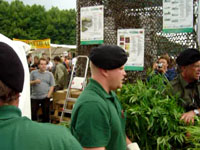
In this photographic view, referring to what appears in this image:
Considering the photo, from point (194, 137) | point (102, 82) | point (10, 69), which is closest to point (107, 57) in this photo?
point (102, 82)

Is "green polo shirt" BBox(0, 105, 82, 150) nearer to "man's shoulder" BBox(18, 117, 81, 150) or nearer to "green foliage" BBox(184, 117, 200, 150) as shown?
"man's shoulder" BBox(18, 117, 81, 150)

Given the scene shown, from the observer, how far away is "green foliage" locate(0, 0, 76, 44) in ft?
109

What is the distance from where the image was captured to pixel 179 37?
10.4 ft

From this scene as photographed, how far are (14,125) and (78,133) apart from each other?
0.54 meters

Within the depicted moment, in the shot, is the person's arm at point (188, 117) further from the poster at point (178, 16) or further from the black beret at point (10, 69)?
the black beret at point (10, 69)

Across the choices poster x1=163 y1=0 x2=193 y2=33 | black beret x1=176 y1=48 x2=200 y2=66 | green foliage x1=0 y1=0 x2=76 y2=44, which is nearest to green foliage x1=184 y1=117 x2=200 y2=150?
black beret x1=176 y1=48 x2=200 y2=66

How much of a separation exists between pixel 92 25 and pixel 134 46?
87 cm

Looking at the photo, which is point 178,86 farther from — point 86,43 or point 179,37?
point 86,43

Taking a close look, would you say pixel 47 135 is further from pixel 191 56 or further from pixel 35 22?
pixel 35 22

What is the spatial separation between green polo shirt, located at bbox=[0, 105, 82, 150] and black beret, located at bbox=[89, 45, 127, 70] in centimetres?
70

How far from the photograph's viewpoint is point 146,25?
3.41 metres

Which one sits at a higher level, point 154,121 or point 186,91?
point 186,91

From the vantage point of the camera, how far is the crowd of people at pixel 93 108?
93 cm

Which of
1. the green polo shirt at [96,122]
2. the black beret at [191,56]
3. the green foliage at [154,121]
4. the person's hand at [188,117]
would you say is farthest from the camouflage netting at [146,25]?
the green polo shirt at [96,122]
